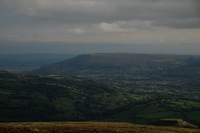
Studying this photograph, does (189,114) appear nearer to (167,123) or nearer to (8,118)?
(167,123)

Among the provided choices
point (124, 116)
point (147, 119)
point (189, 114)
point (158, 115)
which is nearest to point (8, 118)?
point (124, 116)

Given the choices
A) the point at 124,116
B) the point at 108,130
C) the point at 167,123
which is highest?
the point at 108,130

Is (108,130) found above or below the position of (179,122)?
above

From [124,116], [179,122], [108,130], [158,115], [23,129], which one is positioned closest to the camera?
[23,129]

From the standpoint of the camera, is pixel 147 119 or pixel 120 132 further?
pixel 147 119

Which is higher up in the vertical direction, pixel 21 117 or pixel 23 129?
pixel 23 129

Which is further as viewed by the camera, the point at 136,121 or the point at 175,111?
the point at 175,111

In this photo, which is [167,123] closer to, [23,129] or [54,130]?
[54,130]

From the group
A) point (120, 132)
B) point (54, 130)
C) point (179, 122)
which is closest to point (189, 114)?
point (179, 122)

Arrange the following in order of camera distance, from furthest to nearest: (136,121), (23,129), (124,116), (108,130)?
(124,116) → (136,121) → (108,130) → (23,129)
